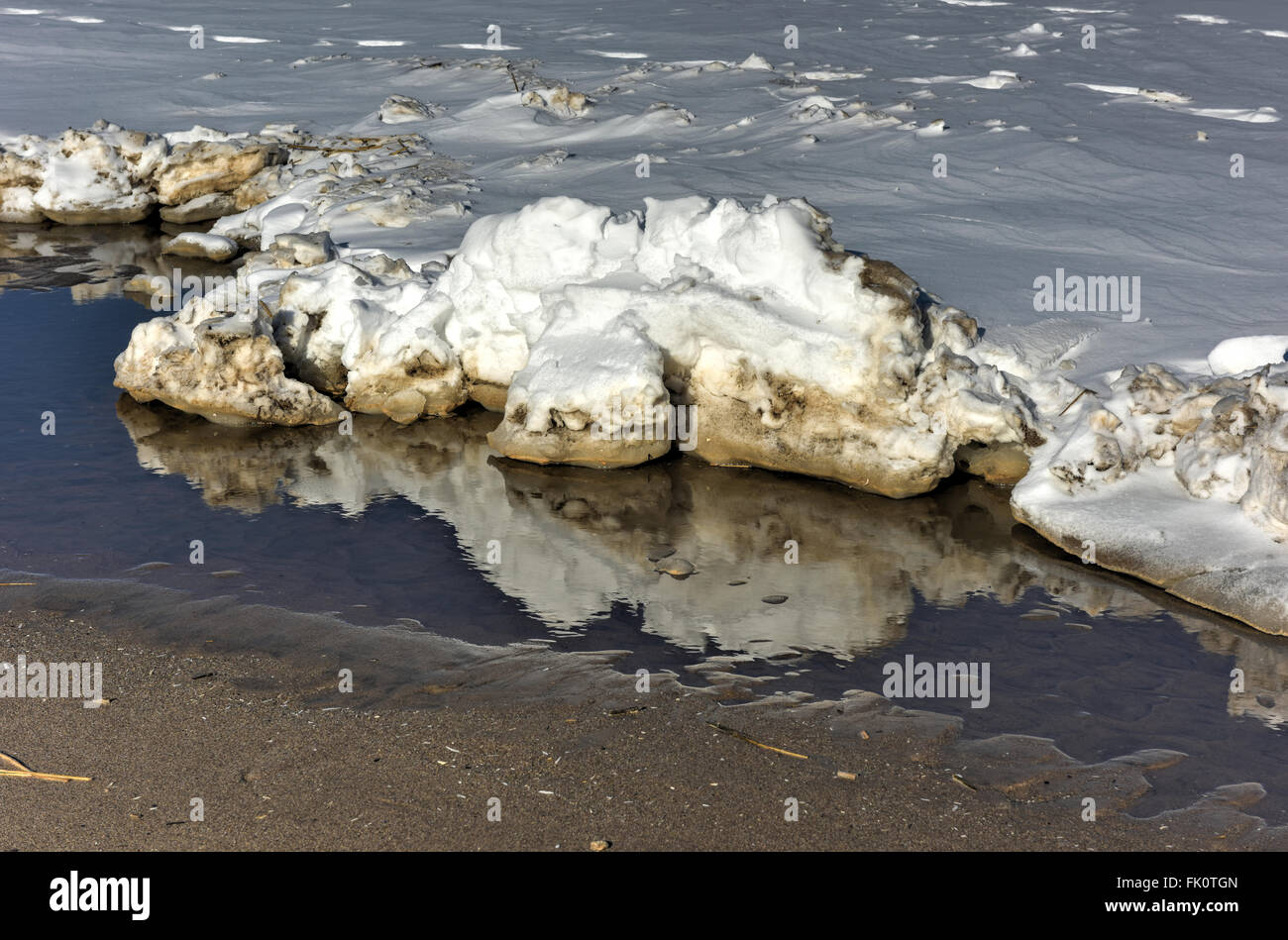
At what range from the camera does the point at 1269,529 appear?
21.0 ft

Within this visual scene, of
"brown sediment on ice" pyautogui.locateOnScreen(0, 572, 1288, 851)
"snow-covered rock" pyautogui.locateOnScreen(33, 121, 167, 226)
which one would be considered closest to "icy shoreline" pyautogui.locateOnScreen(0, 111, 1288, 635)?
"brown sediment on ice" pyautogui.locateOnScreen(0, 572, 1288, 851)

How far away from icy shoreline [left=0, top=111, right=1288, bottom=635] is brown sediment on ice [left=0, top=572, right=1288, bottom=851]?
6.82 ft

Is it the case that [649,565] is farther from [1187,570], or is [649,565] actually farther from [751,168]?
[751,168]

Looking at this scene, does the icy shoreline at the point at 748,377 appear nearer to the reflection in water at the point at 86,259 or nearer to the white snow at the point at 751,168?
the white snow at the point at 751,168

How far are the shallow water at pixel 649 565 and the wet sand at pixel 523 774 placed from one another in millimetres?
327

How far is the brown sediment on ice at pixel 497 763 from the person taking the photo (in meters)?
4.54

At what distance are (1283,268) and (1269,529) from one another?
4199mm

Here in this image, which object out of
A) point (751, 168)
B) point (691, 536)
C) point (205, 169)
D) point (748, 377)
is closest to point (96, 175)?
point (205, 169)

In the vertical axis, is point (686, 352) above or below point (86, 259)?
below

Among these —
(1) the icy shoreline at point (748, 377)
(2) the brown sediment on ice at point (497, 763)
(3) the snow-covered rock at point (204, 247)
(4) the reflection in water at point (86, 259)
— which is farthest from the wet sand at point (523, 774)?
(3) the snow-covered rock at point (204, 247)

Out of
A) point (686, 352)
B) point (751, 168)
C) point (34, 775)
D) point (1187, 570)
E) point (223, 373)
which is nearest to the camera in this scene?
point (34, 775)

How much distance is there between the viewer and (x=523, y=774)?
487 cm

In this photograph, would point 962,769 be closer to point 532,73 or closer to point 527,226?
point 527,226

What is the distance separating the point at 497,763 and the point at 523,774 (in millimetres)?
129
